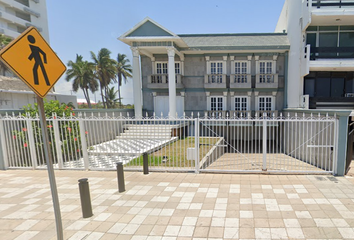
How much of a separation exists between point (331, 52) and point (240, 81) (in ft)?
20.4

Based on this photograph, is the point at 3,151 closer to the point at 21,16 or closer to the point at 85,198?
the point at 85,198

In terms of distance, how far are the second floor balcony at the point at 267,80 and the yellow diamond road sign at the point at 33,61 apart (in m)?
15.8

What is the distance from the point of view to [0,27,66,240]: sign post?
2.18 metres

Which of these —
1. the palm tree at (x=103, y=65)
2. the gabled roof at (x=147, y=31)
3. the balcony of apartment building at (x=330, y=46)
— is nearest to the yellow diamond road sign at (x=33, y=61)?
the gabled roof at (x=147, y=31)

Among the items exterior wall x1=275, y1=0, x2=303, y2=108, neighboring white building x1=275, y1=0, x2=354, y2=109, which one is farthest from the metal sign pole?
exterior wall x1=275, y1=0, x2=303, y2=108

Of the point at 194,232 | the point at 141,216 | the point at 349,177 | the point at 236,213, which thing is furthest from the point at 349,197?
the point at 141,216

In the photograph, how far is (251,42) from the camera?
16062 mm

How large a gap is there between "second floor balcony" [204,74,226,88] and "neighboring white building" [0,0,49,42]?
33632 mm

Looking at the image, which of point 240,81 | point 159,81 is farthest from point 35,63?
point 240,81

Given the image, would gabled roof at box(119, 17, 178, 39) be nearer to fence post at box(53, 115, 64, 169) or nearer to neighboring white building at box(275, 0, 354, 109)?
neighboring white building at box(275, 0, 354, 109)

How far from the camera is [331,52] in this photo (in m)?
13.0

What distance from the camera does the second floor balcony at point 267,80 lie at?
1561 cm

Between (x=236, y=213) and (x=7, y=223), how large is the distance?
4.52m

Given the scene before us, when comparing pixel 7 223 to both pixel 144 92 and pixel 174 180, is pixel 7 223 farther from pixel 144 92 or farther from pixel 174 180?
pixel 144 92
